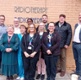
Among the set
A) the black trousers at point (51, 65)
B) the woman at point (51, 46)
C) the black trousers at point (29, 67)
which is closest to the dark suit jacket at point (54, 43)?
the woman at point (51, 46)

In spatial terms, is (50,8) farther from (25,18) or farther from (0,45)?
(0,45)

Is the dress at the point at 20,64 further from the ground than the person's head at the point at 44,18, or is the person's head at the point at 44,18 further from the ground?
the person's head at the point at 44,18

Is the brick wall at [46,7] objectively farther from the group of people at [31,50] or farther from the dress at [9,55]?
the dress at [9,55]

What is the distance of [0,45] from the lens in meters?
6.95

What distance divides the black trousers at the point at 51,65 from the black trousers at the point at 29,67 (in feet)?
1.09

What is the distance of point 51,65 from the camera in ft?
22.6

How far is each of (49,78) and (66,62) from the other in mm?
1784

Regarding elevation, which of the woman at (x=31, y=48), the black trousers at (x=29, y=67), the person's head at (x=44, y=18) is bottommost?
the black trousers at (x=29, y=67)

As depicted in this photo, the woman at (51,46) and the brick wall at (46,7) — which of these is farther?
the brick wall at (46,7)

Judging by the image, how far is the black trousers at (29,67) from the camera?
268 inches

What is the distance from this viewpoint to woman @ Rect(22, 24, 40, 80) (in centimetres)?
675

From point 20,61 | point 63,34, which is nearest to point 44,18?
point 63,34

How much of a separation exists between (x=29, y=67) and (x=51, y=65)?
612 mm

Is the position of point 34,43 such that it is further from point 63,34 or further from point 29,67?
point 63,34
